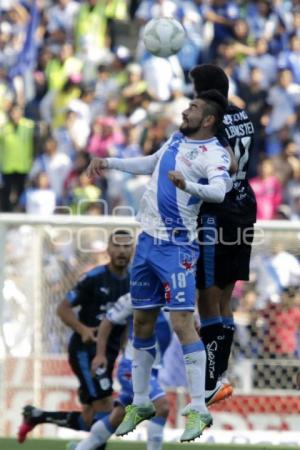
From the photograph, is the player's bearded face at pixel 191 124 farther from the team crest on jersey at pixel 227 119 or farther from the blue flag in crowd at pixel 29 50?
the blue flag in crowd at pixel 29 50

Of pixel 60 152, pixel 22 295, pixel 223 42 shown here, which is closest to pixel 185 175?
pixel 22 295

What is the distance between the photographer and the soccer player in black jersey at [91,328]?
12.9 m

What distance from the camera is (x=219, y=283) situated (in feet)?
36.3

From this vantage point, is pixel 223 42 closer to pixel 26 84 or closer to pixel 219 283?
pixel 26 84

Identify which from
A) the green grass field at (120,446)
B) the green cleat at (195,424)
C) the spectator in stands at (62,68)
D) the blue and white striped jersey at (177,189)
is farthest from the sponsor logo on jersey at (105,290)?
the spectator in stands at (62,68)

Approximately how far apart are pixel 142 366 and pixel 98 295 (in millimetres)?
2201

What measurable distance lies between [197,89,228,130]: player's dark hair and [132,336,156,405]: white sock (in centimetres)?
158

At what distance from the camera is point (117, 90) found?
21109 mm

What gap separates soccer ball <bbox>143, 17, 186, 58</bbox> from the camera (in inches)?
454

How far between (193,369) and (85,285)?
2.74 m

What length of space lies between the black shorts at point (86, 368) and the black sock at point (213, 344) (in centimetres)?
201

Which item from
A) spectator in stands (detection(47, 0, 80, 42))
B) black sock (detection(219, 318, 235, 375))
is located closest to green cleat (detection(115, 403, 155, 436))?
black sock (detection(219, 318, 235, 375))

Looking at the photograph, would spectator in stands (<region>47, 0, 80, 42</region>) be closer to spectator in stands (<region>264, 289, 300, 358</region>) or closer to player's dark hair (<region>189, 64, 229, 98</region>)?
spectator in stands (<region>264, 289, 300, 358</region>)

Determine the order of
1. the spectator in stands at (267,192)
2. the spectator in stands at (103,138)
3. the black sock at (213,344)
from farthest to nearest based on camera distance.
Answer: the spectator in stands at (103,138) → the spectator in stands at (267,192) → the black sock at (213,344)
